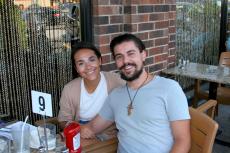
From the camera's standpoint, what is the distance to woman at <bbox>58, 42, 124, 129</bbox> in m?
2.44

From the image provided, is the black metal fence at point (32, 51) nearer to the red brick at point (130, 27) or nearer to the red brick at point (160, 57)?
the red brick at point (130, 27)

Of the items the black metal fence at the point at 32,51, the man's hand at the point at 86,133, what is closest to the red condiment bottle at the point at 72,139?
the man's hand at the point at 86,133

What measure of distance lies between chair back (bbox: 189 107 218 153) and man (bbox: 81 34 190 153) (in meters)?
0.07

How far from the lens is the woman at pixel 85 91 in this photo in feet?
7.99

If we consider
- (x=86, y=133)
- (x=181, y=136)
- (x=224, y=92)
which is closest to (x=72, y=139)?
(x=86, y=133)

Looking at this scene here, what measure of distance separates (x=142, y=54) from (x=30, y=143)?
872mm

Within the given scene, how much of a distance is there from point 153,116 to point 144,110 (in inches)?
2.6

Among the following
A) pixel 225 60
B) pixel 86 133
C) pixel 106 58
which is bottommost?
pixel 86 133

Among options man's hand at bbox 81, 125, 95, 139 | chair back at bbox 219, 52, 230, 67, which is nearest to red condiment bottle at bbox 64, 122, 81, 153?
man's hand at bbox 81, 125, 95, 139

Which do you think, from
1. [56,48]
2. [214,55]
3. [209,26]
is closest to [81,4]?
[56,48]

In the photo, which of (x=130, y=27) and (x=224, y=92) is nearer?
(x=130, y=27)

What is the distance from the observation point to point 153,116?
2000mm

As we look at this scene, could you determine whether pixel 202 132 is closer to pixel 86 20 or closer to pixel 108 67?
pixel 108 67

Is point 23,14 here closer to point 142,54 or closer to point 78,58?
point 78,58
